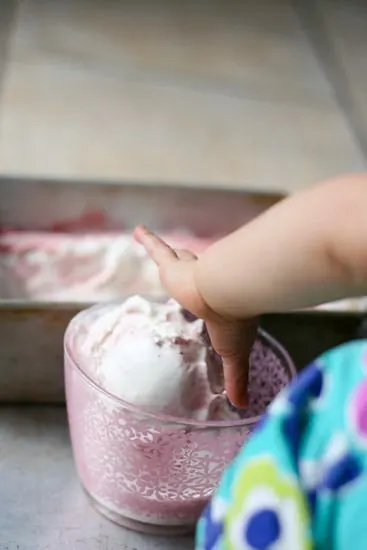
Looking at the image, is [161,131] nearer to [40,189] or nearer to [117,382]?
[40,189]

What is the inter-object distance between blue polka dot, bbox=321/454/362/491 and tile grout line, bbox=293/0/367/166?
55 cm

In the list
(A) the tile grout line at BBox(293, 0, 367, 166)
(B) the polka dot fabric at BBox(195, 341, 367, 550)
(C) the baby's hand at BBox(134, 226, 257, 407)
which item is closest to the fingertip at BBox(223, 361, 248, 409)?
(C) the baby's hand at BBox(134, 226, 257, 407)

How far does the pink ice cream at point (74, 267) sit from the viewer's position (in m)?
0.58

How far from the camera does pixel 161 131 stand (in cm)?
82

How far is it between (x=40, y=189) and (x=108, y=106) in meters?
0.27

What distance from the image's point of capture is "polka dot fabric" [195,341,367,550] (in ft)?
0.97

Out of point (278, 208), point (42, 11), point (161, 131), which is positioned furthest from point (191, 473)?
point (42, 11)

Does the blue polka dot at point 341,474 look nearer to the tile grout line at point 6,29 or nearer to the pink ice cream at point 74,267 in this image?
the pink ice cream at point 74,267

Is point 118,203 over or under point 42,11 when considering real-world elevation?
under

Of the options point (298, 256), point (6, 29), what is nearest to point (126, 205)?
point (298, 256)

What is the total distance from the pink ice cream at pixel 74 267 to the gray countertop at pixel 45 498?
9 centimetres

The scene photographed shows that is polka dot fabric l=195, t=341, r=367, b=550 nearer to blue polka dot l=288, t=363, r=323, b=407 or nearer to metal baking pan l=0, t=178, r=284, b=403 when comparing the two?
blue polka dot l=288, t=363, r=323, b=407

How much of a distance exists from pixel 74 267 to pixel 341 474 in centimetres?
33

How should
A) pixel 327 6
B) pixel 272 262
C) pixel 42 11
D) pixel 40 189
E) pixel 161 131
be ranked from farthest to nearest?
pixel 327 6 → pixel 42 11 → pixel 161 131 → pixel 40 189 → pixel 272 262
